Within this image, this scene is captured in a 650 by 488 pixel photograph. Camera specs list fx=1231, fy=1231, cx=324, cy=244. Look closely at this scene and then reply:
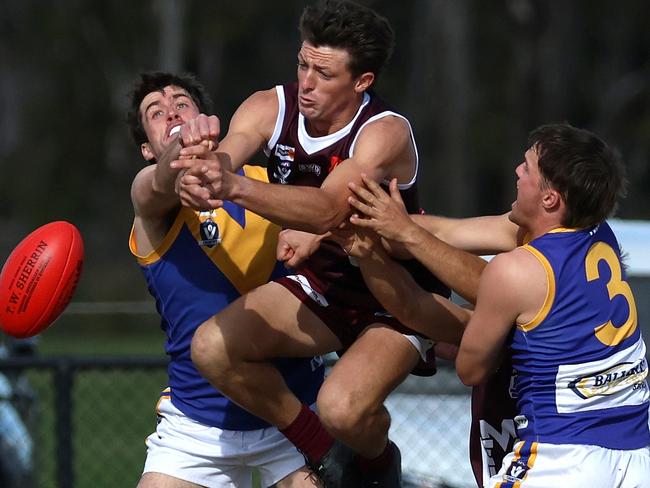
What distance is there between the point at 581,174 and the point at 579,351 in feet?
1.88

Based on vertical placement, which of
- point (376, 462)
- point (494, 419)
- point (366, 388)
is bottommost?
point (376, 462)

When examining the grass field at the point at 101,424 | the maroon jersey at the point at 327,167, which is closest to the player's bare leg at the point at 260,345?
the maroon jersey at the point at 327,167

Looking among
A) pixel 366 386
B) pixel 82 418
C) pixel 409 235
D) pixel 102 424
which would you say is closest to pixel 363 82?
pixel 409 235

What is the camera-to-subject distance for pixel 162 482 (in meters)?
4.87

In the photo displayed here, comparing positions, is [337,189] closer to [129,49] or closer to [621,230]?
[621,230]

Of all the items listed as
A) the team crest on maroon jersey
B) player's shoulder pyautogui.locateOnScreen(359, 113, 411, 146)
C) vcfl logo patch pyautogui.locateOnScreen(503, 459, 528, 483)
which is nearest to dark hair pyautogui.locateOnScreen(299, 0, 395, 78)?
player's shoulder pyautogui.locateOnScreen(359, 113, 411, 146)

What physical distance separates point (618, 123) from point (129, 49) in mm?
13272

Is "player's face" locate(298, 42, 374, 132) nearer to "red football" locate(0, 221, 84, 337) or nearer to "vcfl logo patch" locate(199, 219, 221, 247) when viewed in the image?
"vcfl logo patch" locate(199, 219, 221, 247)

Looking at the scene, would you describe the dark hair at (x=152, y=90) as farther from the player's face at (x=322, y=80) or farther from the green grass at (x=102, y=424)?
the green grass at (x=102, y=424)

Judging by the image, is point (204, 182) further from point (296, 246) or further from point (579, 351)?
point (579, 351)

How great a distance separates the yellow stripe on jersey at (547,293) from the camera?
3.93 m

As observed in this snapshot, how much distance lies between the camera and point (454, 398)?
705 cm

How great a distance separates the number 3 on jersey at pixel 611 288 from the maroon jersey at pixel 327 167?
896 millimetres

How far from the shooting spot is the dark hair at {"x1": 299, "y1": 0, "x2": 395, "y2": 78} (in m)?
4.66
